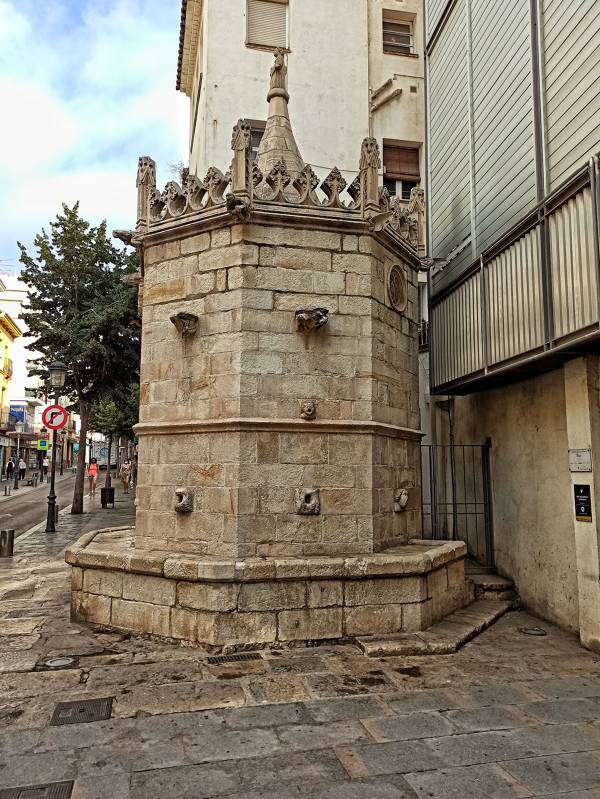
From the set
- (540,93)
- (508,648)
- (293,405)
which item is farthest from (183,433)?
(540,93)

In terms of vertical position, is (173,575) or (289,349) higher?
(289,349)

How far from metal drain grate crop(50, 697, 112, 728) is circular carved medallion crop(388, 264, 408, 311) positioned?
17.9ft

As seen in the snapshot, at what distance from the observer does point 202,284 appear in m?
7.30

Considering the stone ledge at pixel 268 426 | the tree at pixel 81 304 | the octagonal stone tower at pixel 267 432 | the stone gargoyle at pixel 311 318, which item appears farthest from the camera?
the tree at pixel 81 304

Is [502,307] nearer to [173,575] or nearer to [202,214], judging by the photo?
[202,214]

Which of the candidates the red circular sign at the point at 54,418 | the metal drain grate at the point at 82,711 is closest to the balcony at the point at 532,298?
the metal drain grate at the point at 82,711

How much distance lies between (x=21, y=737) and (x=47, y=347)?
1858cm

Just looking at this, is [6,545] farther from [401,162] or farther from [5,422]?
[5,422]

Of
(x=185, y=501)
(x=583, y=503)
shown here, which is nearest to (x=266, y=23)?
(x=185, y=501)

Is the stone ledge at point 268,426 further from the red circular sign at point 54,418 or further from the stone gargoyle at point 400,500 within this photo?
the red circular sign at point 54,418

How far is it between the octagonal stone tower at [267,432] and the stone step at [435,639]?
0.53ft

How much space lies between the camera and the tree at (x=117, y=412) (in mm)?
20719

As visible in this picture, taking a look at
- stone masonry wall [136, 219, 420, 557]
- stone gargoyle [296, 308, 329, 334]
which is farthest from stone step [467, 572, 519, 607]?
stone gargoyle [296, 308, 329, 334]

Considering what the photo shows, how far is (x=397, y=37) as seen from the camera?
15.3 m
